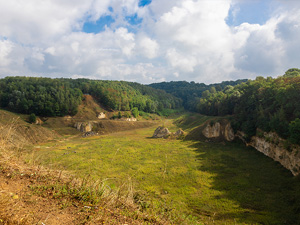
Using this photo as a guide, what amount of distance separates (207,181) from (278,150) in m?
17.4

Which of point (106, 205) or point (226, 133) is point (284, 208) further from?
point (226, 133)

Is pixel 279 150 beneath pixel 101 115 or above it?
beneath

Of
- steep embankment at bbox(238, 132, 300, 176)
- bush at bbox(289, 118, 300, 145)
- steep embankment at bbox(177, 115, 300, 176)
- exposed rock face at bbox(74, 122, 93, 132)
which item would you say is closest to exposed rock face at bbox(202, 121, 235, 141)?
steep embankment at bbox(177, 115, 300, 176)

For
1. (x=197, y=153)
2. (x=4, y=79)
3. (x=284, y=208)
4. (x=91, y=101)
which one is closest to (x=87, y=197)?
(x=284, y=208)

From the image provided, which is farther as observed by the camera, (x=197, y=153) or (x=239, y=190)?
(x=197, y=153)

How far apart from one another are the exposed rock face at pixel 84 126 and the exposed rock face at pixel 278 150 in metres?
65.3

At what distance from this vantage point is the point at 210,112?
10431 cm

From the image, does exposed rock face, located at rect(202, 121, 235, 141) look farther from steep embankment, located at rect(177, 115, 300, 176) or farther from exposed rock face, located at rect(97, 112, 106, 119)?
exposed rock face, located at rect(97, 112, 106, 119)

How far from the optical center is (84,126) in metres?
77.6

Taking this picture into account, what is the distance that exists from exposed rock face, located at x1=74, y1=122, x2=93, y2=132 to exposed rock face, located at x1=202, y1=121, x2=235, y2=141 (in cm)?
5119

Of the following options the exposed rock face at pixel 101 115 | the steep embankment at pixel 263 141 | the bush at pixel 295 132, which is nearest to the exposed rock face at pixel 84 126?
the exposed rock face at pixel 101 115

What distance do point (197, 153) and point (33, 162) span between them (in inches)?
1551

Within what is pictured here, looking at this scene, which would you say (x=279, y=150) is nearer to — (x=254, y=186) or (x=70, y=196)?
(x=254, y=186)

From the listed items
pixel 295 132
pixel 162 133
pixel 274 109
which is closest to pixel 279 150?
pixel 295 132
